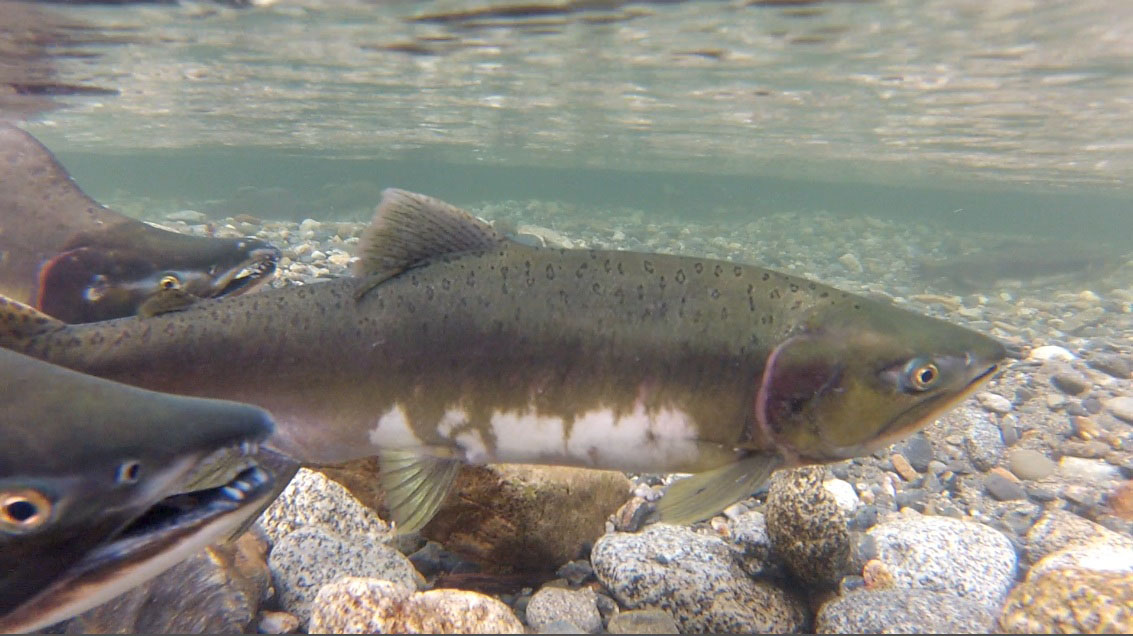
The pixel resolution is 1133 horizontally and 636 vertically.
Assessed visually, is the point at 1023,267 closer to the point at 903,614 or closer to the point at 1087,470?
the point at 1087,470

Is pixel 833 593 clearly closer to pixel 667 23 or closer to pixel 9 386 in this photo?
pixel 9 386

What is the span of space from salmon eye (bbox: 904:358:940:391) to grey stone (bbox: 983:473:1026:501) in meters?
3.11

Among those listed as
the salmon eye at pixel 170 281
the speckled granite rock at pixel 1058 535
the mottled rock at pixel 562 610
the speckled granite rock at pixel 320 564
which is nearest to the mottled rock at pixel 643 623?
the mottled rock at pixel 562 610

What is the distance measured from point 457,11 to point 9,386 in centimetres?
1415

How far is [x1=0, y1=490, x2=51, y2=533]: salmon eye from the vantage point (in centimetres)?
150

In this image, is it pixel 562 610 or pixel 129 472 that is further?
pixel 562 610

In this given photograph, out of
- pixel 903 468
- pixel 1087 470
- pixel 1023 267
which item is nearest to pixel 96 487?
pixel 903 468

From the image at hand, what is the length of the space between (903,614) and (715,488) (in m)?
1.16

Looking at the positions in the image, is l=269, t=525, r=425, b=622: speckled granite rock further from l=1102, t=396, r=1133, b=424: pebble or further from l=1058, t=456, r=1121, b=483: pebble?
l=1102, t=396, r=1133, b=424: pebble

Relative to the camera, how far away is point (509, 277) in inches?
104

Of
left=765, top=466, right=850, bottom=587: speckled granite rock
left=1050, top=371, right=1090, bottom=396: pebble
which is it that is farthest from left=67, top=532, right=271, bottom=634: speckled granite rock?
left=1050, top=371, right=1090, bottom=396: pebble

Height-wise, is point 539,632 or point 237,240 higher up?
point 237,240

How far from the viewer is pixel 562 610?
A: 288 cm

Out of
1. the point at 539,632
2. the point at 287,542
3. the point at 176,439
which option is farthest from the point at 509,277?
the point at 287,542
